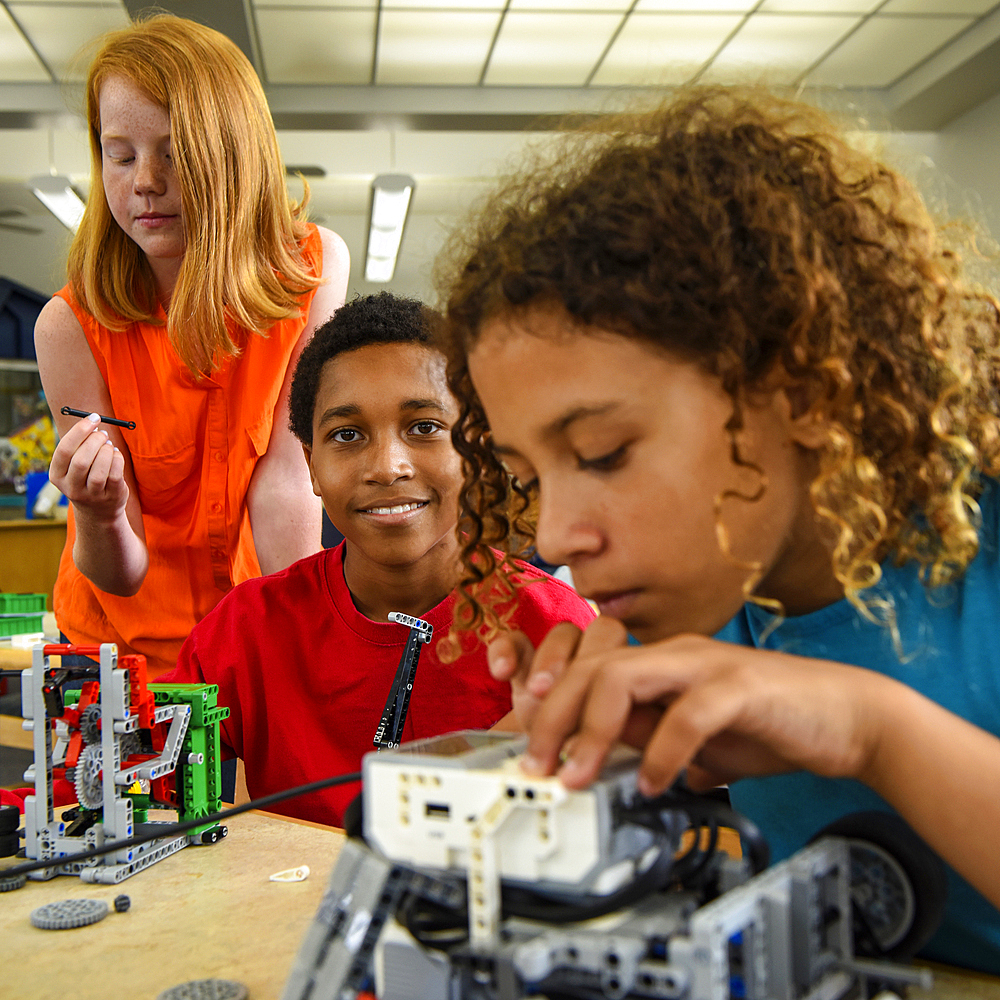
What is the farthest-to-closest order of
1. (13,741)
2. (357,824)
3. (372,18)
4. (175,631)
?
(372,18), (13,741), (175,631), (357,824)

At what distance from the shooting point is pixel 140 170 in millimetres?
1612

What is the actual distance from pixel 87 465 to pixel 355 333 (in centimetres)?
45

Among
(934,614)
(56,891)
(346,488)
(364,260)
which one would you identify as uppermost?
(364,260)

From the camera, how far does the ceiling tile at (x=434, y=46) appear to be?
5.13m

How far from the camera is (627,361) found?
2.48 ft

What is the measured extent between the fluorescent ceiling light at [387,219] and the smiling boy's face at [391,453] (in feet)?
15.6

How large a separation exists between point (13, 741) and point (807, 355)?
2.30 m

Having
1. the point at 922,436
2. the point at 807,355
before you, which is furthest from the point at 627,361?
the point at 922,436

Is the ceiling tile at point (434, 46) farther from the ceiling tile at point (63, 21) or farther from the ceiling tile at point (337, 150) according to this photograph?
the ceiling tile at point (63, 21)

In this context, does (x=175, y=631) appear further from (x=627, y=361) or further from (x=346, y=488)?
(x=627, y=361)

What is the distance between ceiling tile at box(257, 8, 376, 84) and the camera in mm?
5031

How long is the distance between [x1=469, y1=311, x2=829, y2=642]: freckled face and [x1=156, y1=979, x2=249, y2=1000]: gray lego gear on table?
41 cm

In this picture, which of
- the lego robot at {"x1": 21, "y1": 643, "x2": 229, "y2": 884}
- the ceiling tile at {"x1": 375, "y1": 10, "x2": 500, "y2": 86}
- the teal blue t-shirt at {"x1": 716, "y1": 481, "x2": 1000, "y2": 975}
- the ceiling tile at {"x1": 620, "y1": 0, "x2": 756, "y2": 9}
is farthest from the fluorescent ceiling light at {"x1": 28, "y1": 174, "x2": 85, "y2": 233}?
the teal blue t-shirt at {"x1": 716, "y1": 481, "x2": 1000, "y2": 975}

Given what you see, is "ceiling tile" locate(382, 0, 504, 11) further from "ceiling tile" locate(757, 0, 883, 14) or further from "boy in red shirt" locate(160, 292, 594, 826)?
"boy in red shirt" locate(160, 292, 594, 826)
